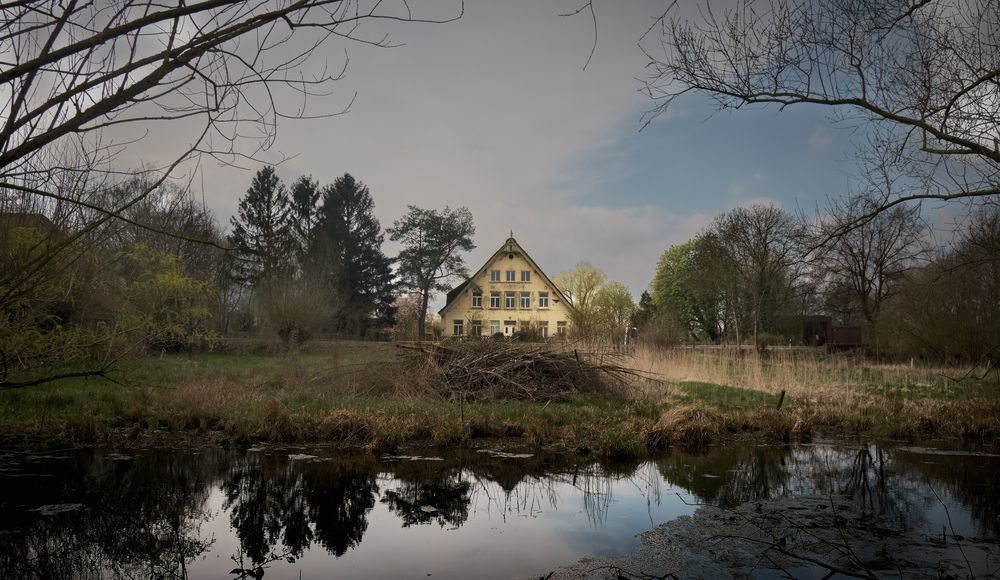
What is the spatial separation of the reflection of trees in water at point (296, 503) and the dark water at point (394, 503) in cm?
2

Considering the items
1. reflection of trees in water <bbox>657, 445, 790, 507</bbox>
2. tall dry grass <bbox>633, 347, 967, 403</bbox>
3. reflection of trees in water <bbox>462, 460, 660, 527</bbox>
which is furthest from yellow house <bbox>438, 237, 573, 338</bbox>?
reflection of trees in water <bbox>462, 460, 660, 527</bbox>

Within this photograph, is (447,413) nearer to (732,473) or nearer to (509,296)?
(732,473)

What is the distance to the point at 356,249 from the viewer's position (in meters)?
47.6

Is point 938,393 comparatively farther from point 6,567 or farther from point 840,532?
point 6,567

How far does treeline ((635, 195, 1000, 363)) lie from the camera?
18131 millimetres

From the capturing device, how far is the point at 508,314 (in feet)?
167

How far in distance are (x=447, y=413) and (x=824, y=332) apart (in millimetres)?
42474

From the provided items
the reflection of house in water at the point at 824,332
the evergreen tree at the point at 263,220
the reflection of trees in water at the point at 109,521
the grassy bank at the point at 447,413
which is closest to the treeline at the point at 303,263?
the evergreen tree at the point at 263,220

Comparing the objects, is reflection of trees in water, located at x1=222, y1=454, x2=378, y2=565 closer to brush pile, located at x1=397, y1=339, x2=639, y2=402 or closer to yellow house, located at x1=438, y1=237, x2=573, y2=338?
brush pile, located at x1=397, y1=339, x2=639, y2=402

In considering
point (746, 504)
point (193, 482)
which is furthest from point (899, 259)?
point (193, 482)

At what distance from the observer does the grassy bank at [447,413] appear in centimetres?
862

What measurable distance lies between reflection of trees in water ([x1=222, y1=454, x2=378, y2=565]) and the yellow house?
4264 cm

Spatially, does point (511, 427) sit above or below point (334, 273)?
below

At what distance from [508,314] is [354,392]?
1515 inches
